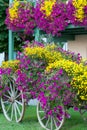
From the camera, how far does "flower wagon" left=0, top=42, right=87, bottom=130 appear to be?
8305 millimetres

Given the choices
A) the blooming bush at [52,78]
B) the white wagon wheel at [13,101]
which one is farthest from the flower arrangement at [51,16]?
the white wagon wheel at [13,101]

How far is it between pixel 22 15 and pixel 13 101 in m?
3.59

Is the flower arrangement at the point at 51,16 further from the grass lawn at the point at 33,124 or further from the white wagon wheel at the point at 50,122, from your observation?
the white wagon wheel at the point at 50,122

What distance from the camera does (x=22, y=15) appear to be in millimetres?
13148

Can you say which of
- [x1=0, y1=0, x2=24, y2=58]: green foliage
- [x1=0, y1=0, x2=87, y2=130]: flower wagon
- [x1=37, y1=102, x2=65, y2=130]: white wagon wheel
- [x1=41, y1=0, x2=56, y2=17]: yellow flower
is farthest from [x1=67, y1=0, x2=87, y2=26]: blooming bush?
[x1=0, y1=0, x2=24, y2=58]: green foliage

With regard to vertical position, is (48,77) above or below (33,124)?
above

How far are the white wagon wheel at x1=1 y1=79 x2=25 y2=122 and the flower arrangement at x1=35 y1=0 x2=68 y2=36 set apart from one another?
251cm

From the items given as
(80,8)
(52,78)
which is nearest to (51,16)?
(80,8)

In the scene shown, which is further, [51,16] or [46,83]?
[51,16]

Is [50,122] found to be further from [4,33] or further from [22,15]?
[4,33]

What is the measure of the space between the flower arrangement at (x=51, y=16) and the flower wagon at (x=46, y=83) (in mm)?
1984

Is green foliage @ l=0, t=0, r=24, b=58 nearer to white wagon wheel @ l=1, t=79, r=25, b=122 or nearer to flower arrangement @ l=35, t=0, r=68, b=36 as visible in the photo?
flower arrangement @ l=35, t=0, r=68, b=36

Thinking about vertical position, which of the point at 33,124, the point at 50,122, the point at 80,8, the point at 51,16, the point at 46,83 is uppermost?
the point at 80,8

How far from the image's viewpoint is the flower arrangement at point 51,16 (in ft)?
39.4
